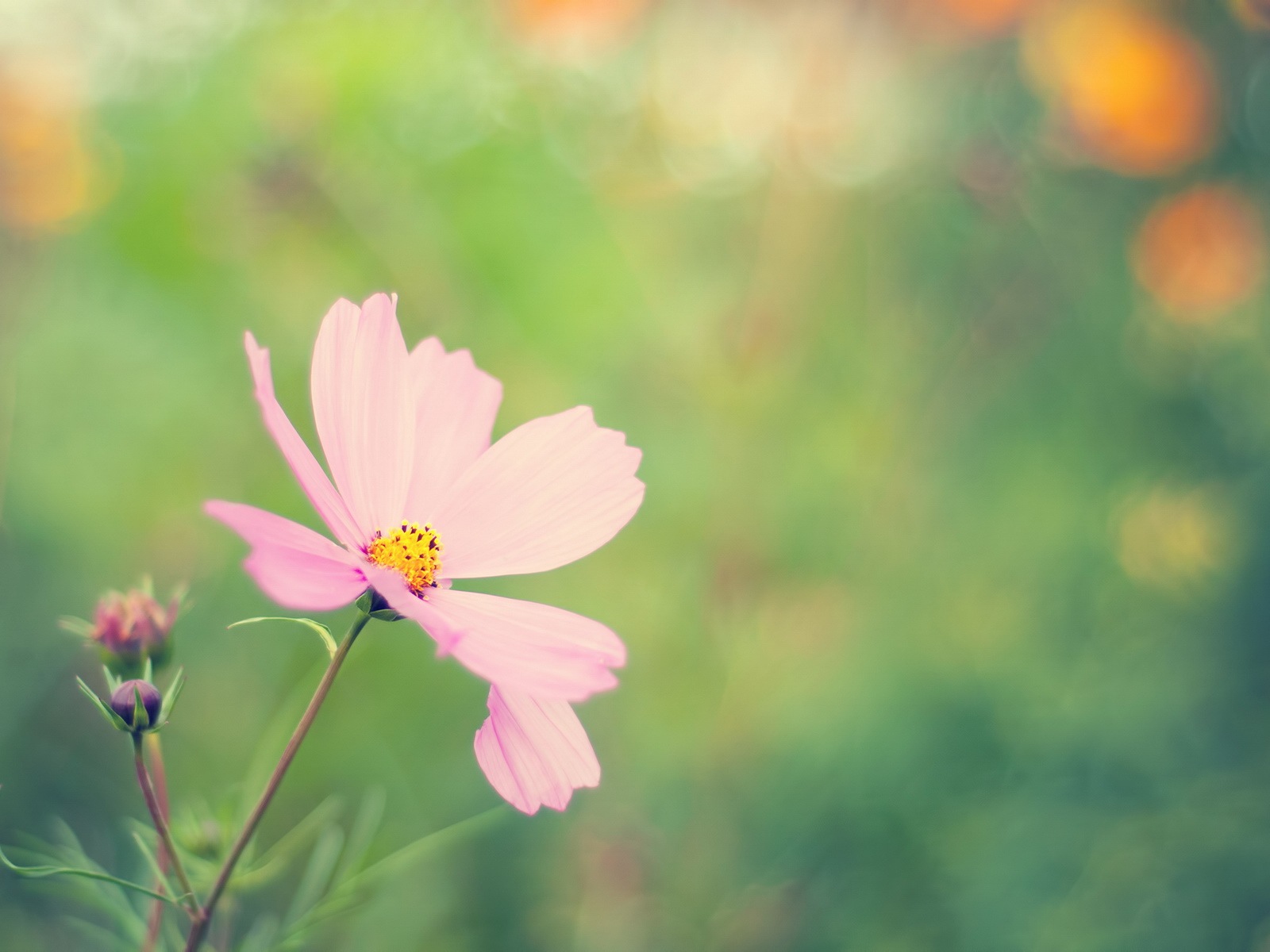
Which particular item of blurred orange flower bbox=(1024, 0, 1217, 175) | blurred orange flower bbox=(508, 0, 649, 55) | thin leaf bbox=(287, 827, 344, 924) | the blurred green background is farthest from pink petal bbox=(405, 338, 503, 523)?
blurred orange flower bbox=(1024, 0, 1217, 175)

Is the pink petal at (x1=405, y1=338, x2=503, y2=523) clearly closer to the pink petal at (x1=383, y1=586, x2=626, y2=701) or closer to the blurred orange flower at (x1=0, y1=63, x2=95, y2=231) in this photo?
the pink petal at (x1=383, y1=586, x2=626, y2=701)

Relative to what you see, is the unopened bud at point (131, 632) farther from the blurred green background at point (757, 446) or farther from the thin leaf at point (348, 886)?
the blurred green background at point (757, 446)

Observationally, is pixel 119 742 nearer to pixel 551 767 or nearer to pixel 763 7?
pixel 551 767

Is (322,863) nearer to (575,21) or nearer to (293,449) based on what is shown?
(293,449)

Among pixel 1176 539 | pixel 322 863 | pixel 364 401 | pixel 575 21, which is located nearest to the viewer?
pixel 364 401

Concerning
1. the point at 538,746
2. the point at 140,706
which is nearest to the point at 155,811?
the point at 140,706

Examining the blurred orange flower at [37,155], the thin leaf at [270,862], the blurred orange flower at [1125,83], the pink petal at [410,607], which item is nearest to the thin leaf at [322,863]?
the thin leaf at [270,862]
